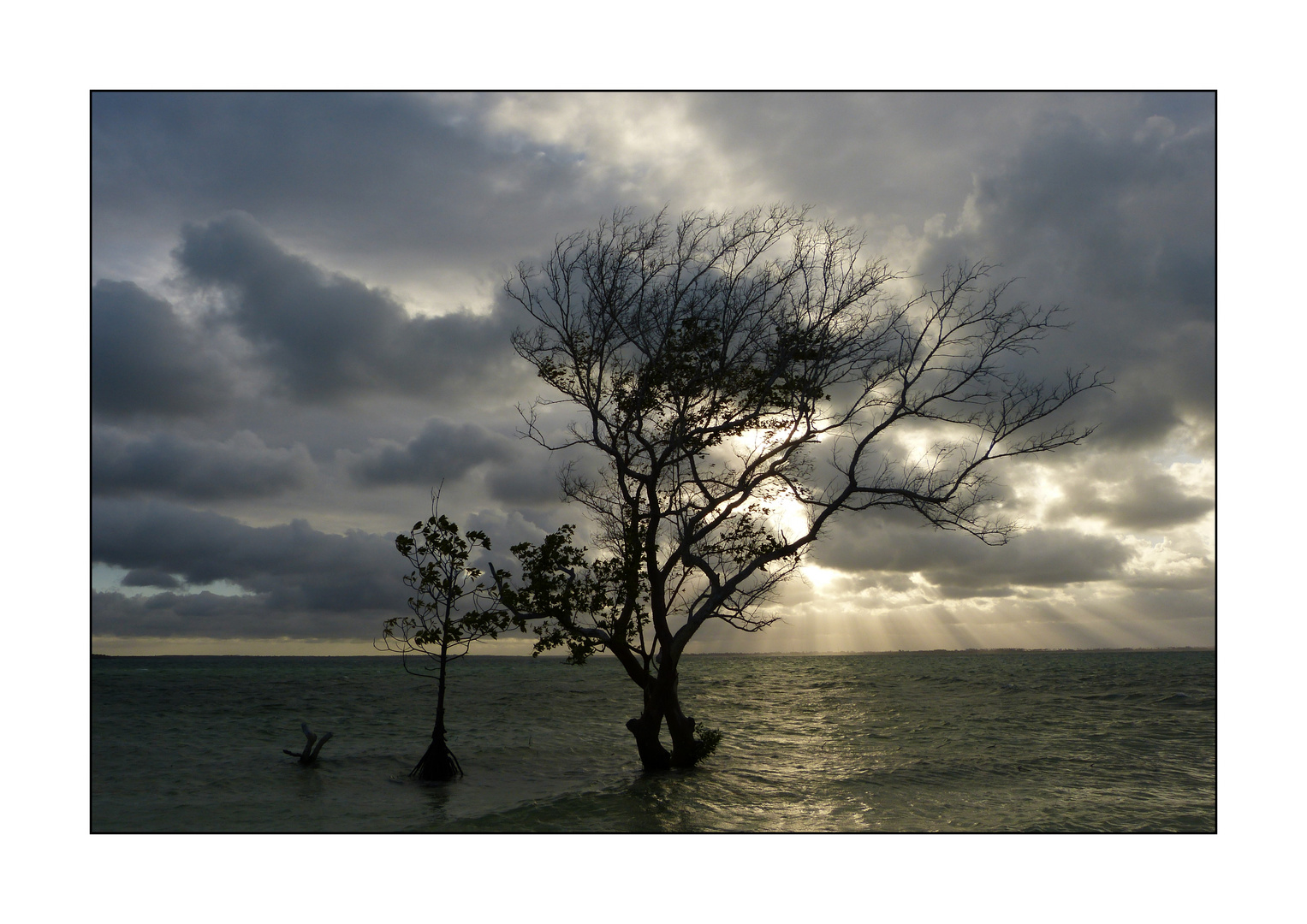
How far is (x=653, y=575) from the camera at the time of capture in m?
16.4

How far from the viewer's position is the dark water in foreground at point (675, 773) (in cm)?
1409

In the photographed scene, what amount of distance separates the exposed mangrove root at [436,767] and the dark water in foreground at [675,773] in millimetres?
476

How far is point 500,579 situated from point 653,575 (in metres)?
3.40

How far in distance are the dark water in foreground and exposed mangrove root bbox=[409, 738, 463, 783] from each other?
48cm

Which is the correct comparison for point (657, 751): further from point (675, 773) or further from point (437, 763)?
point (437, 763)

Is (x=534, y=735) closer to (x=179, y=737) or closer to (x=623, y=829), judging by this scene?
(x=179, y=737)

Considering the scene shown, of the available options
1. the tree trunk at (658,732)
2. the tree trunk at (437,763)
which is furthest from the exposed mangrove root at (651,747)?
the tree trunk at (437,763)

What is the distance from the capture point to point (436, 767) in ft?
58.4

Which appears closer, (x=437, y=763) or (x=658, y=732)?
(x=658, y=732)

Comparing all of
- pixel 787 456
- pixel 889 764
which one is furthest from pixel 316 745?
pixel 889 764

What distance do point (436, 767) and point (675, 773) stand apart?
19.1 feet

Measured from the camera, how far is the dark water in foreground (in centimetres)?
1409

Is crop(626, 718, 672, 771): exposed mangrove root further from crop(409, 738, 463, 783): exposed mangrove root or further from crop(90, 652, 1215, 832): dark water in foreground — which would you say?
crop(409, 738, 463, 783): exposed mangrove root

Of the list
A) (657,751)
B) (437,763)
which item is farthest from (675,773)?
(437,763)
